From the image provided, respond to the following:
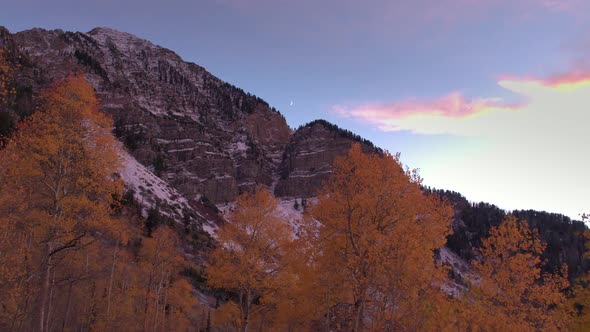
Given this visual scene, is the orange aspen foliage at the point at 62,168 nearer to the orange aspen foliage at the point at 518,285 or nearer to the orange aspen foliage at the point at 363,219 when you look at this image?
the orange aspen foliage at the point at 363,219

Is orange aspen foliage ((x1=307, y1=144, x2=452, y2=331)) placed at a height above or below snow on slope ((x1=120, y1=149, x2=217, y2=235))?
above

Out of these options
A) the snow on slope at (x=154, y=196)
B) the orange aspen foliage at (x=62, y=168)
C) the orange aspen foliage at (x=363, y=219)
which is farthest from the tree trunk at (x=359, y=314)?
the snow on slope at (x=154, y=196)

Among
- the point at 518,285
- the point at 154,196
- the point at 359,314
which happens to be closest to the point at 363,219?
the point at 359,314

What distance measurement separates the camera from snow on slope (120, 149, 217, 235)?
124688mm

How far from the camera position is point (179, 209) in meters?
140

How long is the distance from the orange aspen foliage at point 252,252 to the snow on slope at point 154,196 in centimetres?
9076

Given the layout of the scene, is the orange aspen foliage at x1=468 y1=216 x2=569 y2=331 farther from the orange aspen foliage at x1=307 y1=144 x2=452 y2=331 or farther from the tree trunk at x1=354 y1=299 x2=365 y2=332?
the tree trunk at x1=354 y1=299 x2=365 y2=332

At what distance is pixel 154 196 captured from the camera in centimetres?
13262

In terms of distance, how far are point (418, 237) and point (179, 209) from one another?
130 m

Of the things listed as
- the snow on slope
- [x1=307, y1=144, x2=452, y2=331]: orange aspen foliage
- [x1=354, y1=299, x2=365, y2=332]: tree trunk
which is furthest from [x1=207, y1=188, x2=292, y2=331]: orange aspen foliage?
the snow on slope

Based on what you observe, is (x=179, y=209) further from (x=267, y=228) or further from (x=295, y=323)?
(x=267, y=228)

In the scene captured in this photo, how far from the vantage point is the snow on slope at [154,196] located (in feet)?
409

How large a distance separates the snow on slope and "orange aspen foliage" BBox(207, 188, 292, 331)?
90.8 metres

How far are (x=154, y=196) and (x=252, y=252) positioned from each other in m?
115
